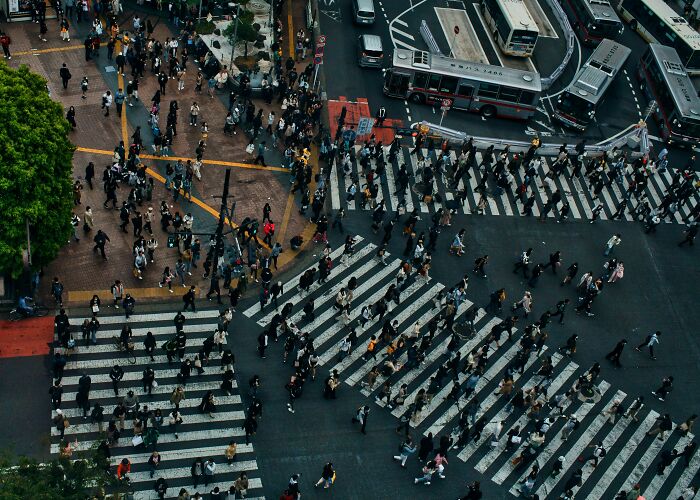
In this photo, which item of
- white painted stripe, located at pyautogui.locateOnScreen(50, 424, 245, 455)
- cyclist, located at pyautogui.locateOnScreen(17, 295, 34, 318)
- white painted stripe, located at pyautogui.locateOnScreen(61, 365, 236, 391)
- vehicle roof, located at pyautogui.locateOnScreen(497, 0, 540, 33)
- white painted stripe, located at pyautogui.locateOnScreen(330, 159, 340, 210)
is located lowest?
white painted stripe, located at pyautogui.locateOnScreen(50, 424, 245, 455)

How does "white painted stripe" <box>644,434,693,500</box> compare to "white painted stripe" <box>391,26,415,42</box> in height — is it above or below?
below

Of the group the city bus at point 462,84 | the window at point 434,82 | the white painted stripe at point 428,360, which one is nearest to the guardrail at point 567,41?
the city bus at point 462,84

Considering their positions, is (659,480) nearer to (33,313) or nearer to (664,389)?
(664,389)

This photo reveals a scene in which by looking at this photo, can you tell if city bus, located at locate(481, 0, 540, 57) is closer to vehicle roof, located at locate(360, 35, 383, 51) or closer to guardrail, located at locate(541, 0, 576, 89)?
guardrail, located at locate(541, 0, 576, 89)

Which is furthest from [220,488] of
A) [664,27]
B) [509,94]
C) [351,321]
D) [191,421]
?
[664,27]

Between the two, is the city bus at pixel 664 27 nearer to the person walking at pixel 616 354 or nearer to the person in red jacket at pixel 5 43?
the person walking at pixel 616 354

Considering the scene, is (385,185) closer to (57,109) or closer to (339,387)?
(339,387)

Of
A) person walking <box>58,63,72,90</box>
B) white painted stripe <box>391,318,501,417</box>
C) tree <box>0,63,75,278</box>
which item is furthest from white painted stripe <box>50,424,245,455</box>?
person walking <box>58,63,72,90</box>

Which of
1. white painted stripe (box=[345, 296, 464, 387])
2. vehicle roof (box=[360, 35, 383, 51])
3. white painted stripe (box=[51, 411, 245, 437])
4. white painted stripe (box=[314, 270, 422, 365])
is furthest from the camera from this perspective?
vehicle roof (box=[360, 35, 383, 51])
